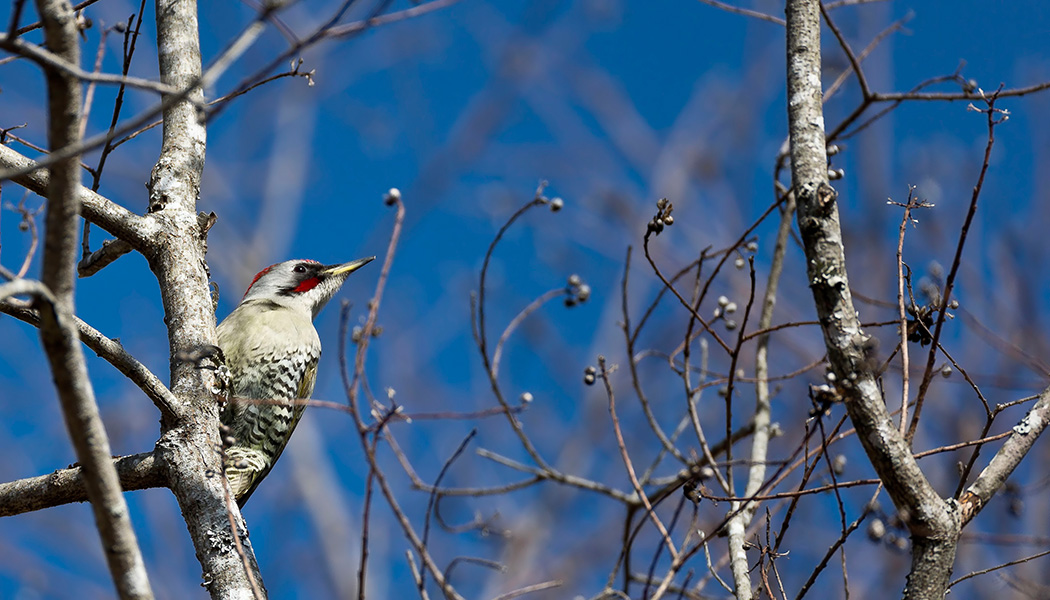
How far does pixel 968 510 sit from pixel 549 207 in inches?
73.0

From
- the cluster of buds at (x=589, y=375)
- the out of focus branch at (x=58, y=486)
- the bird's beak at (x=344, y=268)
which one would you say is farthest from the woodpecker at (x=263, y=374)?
the cluster of buds at (x=589, y=375)

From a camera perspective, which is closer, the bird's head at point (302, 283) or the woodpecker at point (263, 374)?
the woodpecker at point (263, 374)

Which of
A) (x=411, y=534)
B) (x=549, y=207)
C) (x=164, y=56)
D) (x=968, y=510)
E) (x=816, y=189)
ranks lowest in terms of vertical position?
(x=968, y=510)

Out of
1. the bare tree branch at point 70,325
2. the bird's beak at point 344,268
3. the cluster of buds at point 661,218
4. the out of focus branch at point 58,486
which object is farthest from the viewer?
the bird's beak at point 344,268

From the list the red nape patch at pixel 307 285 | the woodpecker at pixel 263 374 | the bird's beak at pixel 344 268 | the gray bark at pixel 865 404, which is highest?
the bird's beak at pixel 344 268

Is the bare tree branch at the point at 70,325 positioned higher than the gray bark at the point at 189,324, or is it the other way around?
the gray bark at the point at 189,324

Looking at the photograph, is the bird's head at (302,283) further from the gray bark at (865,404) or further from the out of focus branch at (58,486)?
the gray bark at (865,404)

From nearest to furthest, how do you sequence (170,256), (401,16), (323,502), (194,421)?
(401,16) → (194,421) → (170,256) → (323,502)

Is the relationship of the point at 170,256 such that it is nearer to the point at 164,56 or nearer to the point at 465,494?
the point at 164,56

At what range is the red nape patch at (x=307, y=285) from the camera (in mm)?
5703

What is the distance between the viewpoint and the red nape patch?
225 inches

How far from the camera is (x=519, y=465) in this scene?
11.9ft

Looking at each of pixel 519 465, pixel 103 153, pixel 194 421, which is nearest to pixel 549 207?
pixel 519 465

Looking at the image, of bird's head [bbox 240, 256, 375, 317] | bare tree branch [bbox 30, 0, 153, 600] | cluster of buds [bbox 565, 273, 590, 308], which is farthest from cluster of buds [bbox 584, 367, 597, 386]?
bird's head [bbox 240, 256, 375, 317]
